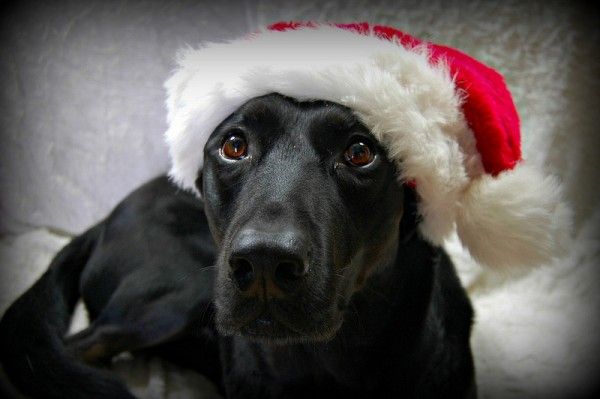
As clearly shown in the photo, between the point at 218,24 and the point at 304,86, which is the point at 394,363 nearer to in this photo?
the point at 304,86

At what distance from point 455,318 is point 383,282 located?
220 millimetres

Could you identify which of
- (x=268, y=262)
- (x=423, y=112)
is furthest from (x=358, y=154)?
(x=268, y=262)

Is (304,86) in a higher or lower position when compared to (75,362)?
higher

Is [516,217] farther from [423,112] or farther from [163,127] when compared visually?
[163,127]

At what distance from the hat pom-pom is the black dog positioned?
123 millimetres

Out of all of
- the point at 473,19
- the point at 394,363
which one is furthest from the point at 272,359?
the point at 473,19

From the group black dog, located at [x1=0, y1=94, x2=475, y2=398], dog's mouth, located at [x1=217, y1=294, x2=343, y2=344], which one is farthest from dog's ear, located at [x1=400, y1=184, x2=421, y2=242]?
dog's mouth, located at [x1=217, y1=294, x2=343, y2=344]

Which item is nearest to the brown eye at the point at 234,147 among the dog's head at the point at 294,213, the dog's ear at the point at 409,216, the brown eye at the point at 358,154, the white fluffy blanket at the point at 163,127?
the dog's head at the point at 294,213

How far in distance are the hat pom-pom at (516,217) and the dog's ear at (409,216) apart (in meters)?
0.08

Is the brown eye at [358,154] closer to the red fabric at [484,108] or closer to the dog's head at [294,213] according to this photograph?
the dog's head at [294,213]

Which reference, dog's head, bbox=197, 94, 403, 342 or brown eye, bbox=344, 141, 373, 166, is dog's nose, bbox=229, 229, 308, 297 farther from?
brown eye, bbox=344, 141, 373, 166

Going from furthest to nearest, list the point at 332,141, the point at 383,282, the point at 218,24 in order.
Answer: the point at 218,24 < the point at 383,282 < the point at 332,141

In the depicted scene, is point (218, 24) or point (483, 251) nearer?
point (483, 251)

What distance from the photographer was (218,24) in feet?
5.69
